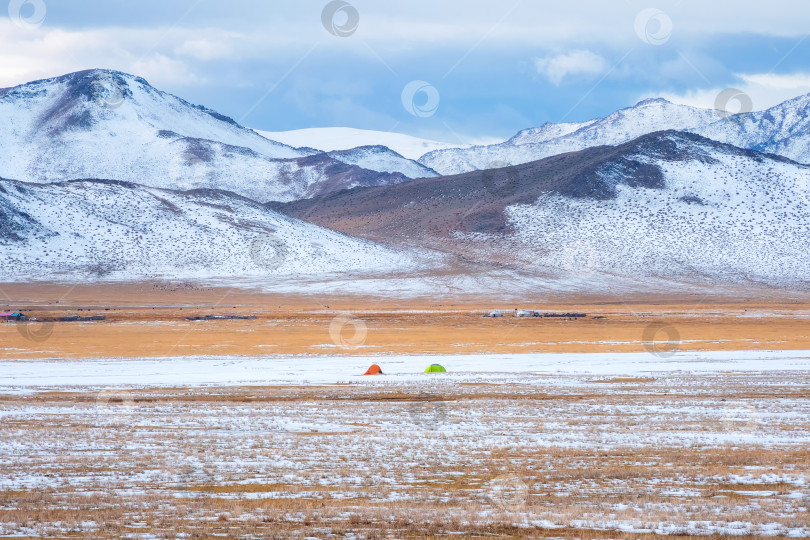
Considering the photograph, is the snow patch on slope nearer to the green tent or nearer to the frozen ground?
the green tent

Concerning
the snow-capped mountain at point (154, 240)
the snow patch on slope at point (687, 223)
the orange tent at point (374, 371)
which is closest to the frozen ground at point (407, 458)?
the orange tent at point (374, 371)

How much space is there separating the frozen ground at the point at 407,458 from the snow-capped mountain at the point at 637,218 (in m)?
106

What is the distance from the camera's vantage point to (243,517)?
12.9 meters

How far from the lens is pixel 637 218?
161m

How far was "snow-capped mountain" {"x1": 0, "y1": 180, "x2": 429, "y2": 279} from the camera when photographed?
12675 centimetres

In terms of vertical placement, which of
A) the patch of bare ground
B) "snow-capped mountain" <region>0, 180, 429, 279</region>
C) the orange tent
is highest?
"snow-capped mountain" <region>0, 180, 429, 279</region>

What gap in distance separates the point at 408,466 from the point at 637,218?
15075 cm

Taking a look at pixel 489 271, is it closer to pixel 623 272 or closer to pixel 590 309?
pixel 623 272

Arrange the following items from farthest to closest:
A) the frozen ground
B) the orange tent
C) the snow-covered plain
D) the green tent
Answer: the green tent
the orange tent
the snow-covered plain
the frozen ground

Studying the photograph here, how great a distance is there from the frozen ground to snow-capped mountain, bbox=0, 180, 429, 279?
96.8 meters

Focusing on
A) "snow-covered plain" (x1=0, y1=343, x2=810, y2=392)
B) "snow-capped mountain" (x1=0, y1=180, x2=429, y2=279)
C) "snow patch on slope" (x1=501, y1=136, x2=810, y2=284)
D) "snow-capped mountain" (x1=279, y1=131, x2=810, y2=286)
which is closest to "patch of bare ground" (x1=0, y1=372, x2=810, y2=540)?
"snow-covered plain" (x1=0, y1=343, x2=810, y2=392)

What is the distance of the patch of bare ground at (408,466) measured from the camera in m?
12.5

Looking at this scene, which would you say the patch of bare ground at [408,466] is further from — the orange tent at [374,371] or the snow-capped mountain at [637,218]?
the snow-capped mountain at [637,218]

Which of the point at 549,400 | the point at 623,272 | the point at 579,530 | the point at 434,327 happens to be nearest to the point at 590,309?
the point at 434,327
